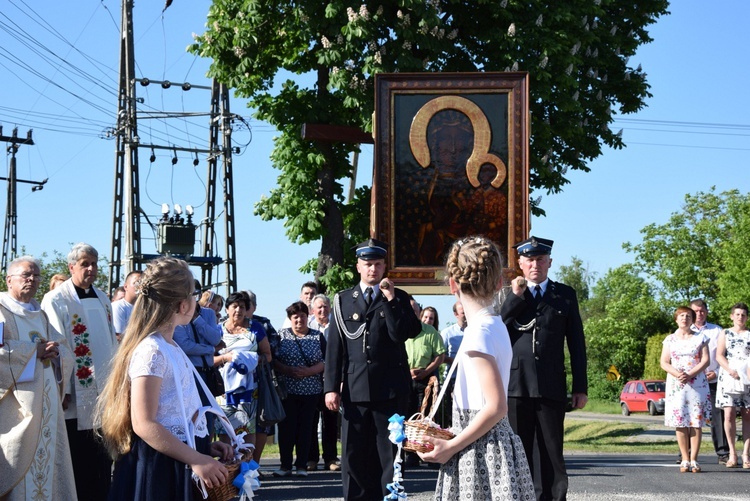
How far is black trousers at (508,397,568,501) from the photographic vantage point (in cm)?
829

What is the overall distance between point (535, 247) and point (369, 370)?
1.60 m

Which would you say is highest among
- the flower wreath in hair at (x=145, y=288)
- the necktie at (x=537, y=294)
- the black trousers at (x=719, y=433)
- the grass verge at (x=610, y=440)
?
the necktie at (x=537, y=294)

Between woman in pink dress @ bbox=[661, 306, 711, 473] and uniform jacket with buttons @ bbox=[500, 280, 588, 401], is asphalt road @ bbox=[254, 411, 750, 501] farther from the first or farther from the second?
uniform jacket with buttons @ bbox=[500, 280, 588, 401]

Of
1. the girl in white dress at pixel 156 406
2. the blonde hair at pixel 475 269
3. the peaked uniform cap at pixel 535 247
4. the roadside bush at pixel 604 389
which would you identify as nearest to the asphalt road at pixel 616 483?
the peaked uniform cap at pixel 535 247

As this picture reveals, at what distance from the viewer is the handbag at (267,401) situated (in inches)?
472

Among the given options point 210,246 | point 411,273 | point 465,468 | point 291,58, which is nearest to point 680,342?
point 411,273

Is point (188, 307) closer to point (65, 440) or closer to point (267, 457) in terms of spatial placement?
point (65, 440)

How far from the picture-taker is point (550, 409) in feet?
27.4

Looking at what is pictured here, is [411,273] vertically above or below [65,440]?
above

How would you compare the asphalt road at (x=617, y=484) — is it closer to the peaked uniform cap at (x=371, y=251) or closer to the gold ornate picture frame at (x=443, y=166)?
the peaked uniform cap at (x=371, y=251)

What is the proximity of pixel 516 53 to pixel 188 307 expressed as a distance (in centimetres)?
1783

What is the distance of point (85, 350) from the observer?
905 cm

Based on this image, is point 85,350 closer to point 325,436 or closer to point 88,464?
point 88,464

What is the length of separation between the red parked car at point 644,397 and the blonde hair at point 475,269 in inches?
1880
